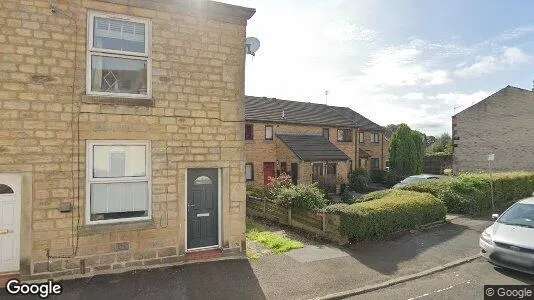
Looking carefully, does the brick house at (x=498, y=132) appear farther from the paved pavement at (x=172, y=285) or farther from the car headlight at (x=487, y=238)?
the paved pavement at (x=172, y=285)

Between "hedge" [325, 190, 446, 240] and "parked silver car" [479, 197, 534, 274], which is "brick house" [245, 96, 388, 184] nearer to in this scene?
"hedge" [325, 190, 446, 240]

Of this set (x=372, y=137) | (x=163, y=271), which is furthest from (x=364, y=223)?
(x=372, y=137)

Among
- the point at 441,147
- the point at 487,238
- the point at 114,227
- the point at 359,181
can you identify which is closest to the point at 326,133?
the point at 359,181

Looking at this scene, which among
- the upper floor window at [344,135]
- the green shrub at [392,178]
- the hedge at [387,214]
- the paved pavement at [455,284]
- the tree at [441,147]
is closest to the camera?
the paved pavement at [455,284]

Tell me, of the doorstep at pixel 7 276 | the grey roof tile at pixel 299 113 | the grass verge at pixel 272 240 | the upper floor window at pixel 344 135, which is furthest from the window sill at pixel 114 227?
the upper floor window at pixel 344 135

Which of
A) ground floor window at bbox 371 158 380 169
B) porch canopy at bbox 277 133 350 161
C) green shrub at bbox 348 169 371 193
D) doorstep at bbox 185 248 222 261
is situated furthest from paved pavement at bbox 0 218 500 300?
ground floor window at bbox 371 158 380 169

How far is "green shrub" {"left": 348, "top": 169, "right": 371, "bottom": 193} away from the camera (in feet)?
81.6

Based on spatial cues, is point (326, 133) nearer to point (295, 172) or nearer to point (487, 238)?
point (295, 172)

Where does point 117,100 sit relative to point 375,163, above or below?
above

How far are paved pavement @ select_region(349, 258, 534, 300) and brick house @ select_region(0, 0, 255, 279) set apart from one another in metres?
3.68

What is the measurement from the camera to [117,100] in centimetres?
687

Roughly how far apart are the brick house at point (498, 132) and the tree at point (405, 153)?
5674 mm

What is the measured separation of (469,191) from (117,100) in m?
14.3

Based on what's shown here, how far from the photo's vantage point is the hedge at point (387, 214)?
9.24 m
